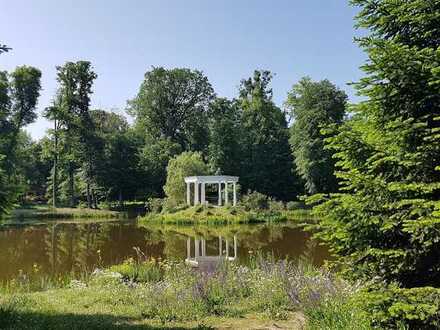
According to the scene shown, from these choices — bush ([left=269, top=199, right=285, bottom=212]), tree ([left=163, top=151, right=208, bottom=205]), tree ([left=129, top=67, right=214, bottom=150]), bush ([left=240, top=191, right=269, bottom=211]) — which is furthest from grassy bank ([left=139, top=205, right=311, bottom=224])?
tree ([left=129, top=67, right=214, bottom=150])

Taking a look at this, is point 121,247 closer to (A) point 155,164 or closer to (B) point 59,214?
(B) point 59,214

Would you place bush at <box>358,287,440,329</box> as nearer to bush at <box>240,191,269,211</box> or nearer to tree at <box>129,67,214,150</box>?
bush at <box>240,191,269,211</box>

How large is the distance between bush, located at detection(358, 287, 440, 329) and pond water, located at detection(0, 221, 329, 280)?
24.4 feet

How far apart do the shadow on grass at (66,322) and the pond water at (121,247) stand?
525 cm

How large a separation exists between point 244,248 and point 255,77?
1589 inches

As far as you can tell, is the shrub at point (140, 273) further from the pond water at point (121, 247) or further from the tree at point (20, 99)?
the tree at point (20, 99)

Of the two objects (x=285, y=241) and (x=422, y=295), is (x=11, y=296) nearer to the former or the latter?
(x=422, y=295)

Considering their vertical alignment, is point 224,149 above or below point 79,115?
below

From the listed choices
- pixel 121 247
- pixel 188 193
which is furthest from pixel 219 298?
pixel 188 193

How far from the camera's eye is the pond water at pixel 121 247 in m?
13.7

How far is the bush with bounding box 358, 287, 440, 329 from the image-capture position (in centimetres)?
362

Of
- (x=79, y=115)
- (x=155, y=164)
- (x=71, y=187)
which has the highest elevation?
(x=79, y=115)

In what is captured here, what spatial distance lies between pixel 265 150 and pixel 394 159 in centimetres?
4267

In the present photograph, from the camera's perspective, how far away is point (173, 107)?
2210 inches
